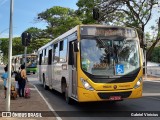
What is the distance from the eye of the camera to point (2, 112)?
11555 millimetres

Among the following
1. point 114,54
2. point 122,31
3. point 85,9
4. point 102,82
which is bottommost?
point 102,82

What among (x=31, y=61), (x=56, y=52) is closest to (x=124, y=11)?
(x=31, y=61)

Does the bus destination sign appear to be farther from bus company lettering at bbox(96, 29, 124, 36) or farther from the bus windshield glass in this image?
the bus windshield glass

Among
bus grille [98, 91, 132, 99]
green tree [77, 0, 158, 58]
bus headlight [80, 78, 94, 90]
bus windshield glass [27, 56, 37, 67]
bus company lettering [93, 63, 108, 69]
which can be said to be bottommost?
bus grille [98, 91, 132, 99]

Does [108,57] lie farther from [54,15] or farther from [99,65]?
[54,15]

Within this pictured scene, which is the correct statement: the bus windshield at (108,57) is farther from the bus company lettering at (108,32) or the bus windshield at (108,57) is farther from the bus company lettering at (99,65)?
the bus company lettering at (108,32)

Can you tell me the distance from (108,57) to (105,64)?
11.8 inches

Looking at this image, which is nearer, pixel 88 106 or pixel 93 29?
pixel 93 29

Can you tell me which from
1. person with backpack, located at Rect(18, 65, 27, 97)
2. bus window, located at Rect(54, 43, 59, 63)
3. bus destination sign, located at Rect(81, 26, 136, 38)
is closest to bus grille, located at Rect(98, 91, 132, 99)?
bus destination sign, located at Rect(81, 26, 136, 38)

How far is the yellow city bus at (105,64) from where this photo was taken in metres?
11.5

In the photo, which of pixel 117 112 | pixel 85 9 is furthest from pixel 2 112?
pixel 85 9

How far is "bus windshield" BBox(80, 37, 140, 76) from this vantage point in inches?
460

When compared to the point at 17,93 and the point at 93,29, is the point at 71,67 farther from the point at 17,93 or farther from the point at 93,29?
the point at 17,93

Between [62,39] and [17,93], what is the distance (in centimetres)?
391
